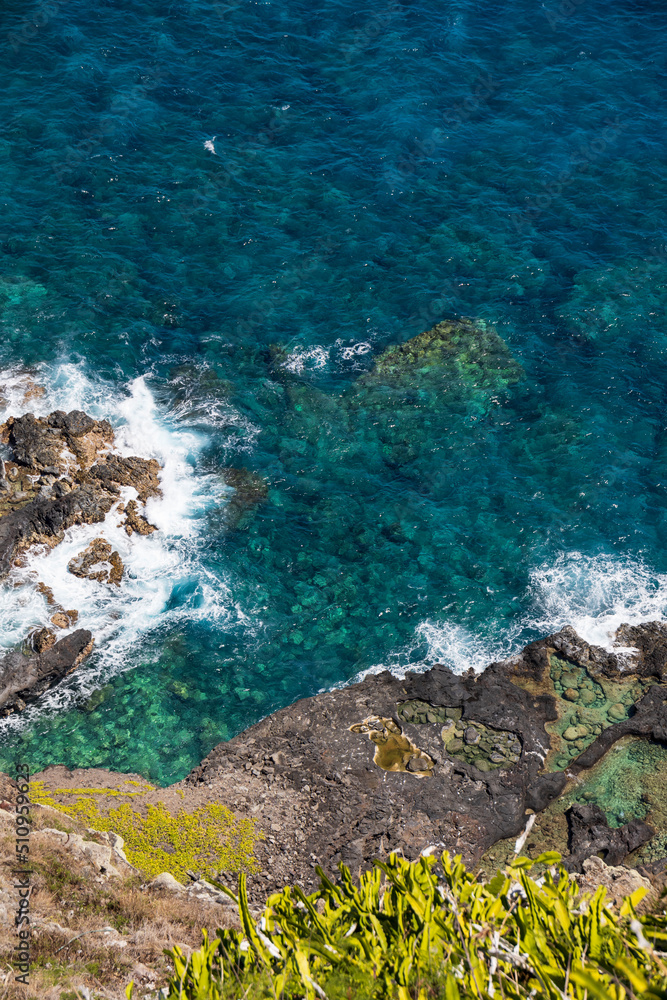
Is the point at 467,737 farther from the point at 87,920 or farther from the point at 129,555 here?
the point at 129,555

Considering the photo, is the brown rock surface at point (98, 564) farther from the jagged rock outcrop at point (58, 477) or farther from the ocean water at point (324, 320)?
the jagged rock outcrop at point (58, 477)

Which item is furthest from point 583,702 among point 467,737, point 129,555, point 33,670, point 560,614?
point 33,670

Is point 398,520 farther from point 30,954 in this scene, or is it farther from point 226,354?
point 30,954

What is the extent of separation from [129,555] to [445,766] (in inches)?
652

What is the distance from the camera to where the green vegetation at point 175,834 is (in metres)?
25.9

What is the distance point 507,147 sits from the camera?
54062mm

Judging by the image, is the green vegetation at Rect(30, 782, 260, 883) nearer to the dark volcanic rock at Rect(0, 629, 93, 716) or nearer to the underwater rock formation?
the dark volcanic rock at Rect(0, 629, 93, 716)

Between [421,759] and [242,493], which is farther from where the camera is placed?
[242,493]

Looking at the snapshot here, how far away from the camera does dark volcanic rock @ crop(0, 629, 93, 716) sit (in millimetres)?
32281

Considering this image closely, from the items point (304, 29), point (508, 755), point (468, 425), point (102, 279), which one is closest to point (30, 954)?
point (508, 755)

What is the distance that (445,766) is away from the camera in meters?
30.1

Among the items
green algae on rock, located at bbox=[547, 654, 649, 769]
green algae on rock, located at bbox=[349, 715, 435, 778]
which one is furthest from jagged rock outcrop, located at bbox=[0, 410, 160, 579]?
green algae on rock, located at bbox=[547, 654, 649, 769]

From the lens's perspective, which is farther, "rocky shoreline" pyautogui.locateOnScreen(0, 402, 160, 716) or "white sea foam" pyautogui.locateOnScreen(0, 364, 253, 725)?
"white sea foam" pyautogui.locateOnScreen(0, 364, 253, 725)

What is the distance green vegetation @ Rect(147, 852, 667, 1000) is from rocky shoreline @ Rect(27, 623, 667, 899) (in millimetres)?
11714
